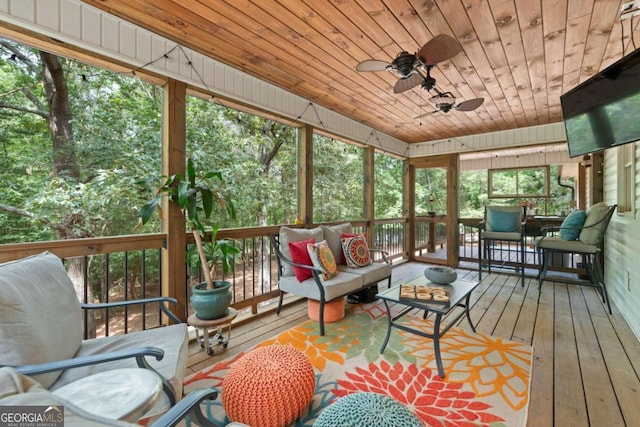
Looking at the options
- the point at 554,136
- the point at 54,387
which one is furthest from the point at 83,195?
the point at 554,136

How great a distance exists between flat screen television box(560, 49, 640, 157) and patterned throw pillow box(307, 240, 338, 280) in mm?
2591

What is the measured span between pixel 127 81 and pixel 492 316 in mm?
4595

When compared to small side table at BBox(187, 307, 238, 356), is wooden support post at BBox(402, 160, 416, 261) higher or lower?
higher

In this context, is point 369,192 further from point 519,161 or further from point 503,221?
point 519,161

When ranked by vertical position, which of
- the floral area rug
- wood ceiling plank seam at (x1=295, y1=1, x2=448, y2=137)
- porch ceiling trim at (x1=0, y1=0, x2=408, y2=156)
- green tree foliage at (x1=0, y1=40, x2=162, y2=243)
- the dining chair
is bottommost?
the floral area rug

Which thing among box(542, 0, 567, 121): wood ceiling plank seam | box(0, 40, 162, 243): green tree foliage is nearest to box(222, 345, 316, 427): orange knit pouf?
box(0, 40, 162, 243): green tree foliage

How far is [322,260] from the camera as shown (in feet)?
9.45

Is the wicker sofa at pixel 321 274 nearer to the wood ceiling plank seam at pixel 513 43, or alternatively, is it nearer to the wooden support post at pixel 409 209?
the wood ceiling plank seam at pixel 513 43

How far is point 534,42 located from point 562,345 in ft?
8.78

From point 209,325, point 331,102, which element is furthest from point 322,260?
point 331,102

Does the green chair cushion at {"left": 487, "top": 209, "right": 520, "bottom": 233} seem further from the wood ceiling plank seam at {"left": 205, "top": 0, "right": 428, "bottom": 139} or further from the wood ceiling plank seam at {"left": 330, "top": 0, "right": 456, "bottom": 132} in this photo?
the wood ceiling plank seam at {"left": 330, "top": 0, "right": 456, "bottom": 132}

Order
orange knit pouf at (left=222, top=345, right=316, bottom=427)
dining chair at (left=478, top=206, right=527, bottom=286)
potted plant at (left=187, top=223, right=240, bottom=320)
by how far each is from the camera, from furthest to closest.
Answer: dining chair at (left=478, top=206, right=527, bottom=286) → potted plant at (left=187, top=223, right=240, bottom=320) → orange knit pouf at (left=222, top=345, right=316, bottom=427)

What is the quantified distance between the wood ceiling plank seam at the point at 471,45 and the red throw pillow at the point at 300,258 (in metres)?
2.36

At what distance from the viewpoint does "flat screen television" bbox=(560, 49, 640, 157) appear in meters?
1.91
